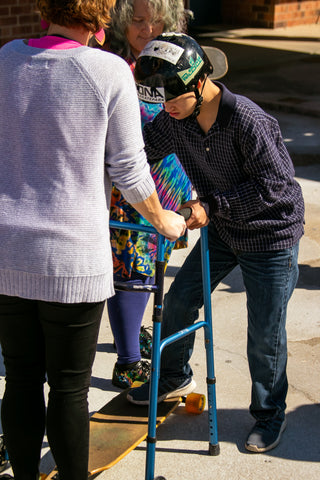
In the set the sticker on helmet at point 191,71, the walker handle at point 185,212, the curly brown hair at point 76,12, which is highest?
the curly brown hair at point 76,12

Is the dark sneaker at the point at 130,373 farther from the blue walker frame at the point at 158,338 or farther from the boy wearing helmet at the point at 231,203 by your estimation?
the blue walker frame at the point at 158,338

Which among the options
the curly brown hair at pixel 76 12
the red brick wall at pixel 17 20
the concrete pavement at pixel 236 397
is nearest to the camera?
the curly brown hair at pixel 76 12

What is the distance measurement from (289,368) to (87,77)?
2267mm

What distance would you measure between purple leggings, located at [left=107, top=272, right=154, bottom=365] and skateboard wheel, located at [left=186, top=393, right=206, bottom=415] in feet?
1.25

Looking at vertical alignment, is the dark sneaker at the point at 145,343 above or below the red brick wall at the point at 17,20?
below

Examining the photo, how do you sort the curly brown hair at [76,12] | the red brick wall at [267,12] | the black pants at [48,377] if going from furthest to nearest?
the red brick wall at [267,12], the black pants at [48,377], the curly brown hair at [76,12]

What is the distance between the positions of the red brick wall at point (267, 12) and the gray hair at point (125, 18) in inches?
519

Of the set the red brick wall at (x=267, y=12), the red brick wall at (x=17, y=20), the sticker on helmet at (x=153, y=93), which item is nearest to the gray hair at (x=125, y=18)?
the sticker on helmet at (x=153, y=93)

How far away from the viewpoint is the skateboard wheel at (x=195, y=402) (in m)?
3.40

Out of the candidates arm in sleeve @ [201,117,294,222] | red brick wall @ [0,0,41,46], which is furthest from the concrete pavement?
red brick wall @ [0,0,41,46]

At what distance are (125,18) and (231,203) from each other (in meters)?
1.17

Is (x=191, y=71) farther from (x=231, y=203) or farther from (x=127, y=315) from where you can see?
(x=127, y=315)

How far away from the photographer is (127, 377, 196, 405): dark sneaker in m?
3.34

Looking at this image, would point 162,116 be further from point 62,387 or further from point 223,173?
point 62,387
